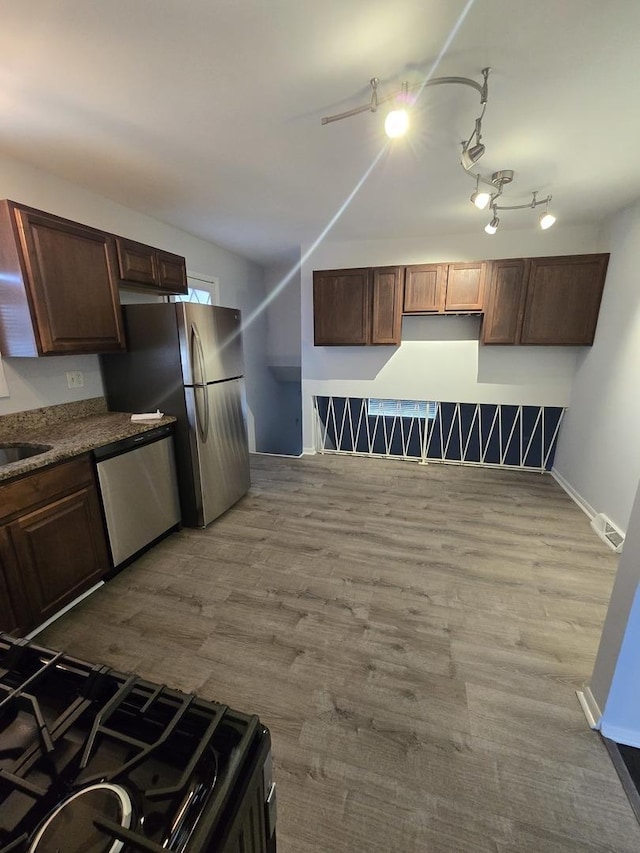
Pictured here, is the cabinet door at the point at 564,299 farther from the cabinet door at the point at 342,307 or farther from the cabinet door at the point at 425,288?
the cabinet door at the point at 342,307

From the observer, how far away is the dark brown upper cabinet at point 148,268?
2.50 meters

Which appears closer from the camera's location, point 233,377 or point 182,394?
point 182,394

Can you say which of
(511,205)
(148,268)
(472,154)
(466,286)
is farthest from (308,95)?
(466,286)

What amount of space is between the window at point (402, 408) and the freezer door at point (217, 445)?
1.82 meters

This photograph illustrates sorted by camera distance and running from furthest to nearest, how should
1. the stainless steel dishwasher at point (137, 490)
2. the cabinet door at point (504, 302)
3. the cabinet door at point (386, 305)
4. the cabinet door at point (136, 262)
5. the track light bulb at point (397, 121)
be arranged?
the cabinet door at point (386, 305), the cabinet door at point (504, 302), the cabinet door at point (136, 262), the stainless steel dishwasher at point (137, 490), the track light bulb at point (397, 121)

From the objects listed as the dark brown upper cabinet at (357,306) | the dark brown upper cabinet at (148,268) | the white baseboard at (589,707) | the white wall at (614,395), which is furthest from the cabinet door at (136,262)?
the white wall at (614,395)

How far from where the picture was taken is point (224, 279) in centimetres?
437

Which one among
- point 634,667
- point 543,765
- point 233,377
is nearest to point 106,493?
point 233,377

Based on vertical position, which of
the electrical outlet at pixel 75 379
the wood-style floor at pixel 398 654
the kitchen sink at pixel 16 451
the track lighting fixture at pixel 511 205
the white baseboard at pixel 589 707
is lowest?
the wood-style floor at pixel 398 654

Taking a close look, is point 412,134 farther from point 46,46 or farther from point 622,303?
point 622,303

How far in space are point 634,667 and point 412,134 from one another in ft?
8.51

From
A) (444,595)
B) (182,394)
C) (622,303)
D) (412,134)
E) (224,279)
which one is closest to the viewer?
(412,134)

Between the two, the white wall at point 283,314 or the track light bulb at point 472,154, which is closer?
the track light bulb at point 472,154

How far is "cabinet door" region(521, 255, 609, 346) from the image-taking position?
3252 millimetres
